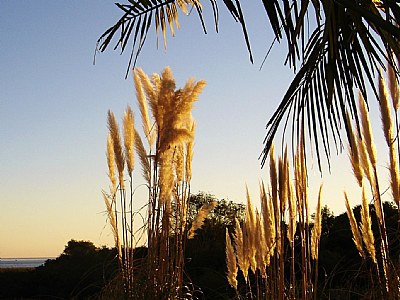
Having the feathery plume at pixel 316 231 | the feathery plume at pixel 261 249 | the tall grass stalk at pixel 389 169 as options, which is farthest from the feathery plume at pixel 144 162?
the tall grass stalk at pixel 389 169

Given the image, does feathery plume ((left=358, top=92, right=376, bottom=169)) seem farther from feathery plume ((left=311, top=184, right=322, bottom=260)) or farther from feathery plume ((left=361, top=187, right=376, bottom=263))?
feathery plume ((left=311, top=184, right=322, bottom=260))

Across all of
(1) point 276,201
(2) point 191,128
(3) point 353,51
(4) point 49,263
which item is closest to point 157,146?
(2) point 191,128

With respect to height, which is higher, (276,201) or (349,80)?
(349,80)

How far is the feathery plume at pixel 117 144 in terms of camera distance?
4.17 meters

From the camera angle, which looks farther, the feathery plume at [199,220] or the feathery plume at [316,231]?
the feathery plume at [199,220]

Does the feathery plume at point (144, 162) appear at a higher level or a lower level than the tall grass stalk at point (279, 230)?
higher

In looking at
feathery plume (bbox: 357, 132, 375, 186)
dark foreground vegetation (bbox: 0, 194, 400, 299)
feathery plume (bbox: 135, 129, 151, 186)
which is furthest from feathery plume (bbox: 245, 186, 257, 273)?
dark foreground vegetation (bbox: 0, 194, 400, 299)

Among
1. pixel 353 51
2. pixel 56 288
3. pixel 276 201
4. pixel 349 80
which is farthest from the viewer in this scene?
pixel 56 288

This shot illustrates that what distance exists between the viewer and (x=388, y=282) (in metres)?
3.35

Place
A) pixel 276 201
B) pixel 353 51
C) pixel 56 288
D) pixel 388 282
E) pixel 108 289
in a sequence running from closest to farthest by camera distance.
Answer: pixel 353 51, pixel 388 282, pixel 276 201, pixel 108 289, pixel 56 288

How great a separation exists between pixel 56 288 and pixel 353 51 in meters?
6.56

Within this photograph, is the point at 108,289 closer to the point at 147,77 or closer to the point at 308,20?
the point at 147,77

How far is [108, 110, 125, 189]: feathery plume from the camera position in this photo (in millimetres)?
4168

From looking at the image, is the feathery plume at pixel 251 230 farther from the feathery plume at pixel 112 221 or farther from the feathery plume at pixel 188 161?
the feathery plume at pixel 112 221
